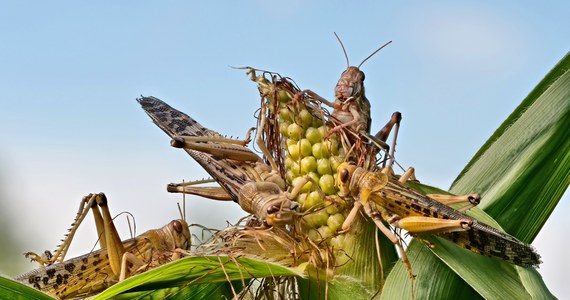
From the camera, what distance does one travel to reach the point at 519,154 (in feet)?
6.86

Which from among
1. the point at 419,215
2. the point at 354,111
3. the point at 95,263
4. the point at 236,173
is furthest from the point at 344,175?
the point at 95,263

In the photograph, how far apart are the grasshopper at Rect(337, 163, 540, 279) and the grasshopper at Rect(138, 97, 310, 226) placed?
0.19 meters

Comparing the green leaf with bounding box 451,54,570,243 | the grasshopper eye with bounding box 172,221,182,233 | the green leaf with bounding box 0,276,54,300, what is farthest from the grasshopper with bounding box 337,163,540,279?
the grasshopper eye with bounding box 172,221,182,233

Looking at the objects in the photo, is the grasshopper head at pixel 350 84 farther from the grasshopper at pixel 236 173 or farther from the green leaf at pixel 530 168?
the green leaf at pixel 530 168

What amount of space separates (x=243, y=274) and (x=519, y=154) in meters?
0.85

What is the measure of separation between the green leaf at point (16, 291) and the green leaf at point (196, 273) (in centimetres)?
15

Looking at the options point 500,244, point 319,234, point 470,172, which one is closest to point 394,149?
point 470,172

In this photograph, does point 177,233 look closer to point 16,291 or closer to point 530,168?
point 16,291

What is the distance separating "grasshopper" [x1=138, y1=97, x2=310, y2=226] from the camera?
2176 millimetres

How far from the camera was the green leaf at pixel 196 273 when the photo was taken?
189 cm

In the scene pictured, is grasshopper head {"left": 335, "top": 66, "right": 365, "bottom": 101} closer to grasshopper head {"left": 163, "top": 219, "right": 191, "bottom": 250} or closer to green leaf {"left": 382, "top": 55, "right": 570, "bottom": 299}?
green leaf {"left": 382, "top": 55, "right": 570, "bottom": 299}

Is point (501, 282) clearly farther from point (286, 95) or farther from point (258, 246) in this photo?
point (286, 95)

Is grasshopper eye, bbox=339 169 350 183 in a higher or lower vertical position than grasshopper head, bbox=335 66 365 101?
lower

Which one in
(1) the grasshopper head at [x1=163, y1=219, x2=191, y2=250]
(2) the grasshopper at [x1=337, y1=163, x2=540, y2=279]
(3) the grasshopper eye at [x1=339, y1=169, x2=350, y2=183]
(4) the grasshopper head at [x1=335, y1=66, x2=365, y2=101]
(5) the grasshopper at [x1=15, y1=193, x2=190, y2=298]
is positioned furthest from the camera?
(1) the grasshopper head at [x1=163, y1=219, x2=191, y2=250]
